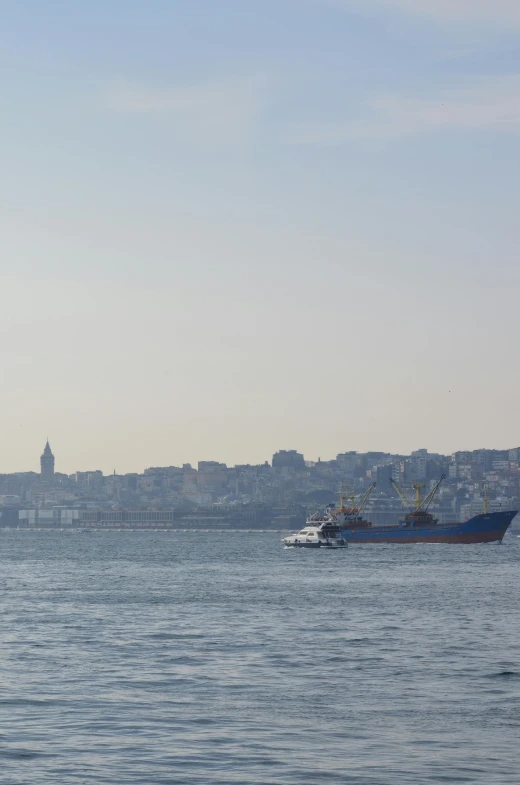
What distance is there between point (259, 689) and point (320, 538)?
139 metres

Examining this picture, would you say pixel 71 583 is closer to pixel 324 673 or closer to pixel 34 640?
pixel 34 640

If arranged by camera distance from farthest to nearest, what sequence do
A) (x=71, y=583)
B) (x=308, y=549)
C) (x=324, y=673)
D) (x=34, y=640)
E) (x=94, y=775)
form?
(x=308, y=549), (x=71, y=583), (x=34, y=640), (x=324, y=673), (x=94, y=775)

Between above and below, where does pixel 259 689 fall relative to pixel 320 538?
below

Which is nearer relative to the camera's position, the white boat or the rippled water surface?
the rippled water surface

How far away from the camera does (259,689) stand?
35125mm

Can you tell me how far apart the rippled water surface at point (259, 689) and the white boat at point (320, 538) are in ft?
320

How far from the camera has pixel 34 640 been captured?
158 ft

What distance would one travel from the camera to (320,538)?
6811 inches

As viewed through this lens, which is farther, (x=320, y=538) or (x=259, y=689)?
(x=320, y=538)

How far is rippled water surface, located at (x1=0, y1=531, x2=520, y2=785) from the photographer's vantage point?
993 inches

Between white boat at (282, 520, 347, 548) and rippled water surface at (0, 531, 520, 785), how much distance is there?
97.7 meters

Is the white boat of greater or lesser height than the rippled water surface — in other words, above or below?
above

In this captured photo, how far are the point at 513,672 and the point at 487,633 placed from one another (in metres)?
12.6

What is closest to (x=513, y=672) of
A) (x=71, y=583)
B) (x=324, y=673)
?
(x=324, y=673)
